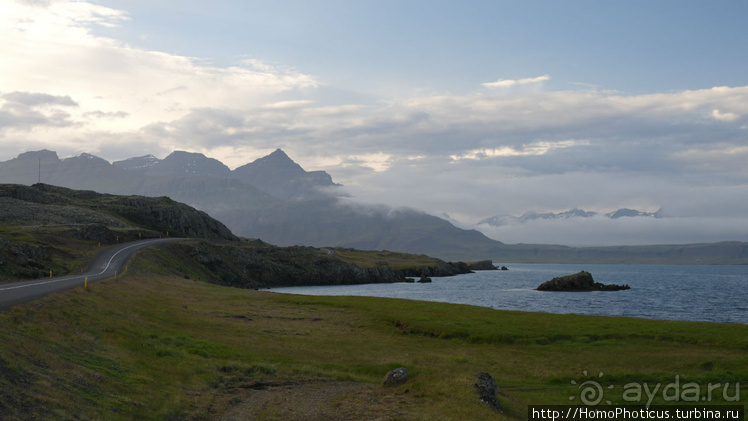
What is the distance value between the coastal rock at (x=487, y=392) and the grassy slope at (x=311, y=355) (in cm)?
61

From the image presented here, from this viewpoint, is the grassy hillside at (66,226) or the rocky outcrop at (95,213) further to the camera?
the rocky outcrop at (95,213)

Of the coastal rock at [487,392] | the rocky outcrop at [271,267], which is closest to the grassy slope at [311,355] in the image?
the coastal rock at [487,392]

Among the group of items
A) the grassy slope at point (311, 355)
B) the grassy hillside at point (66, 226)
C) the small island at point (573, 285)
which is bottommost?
the small island at point (573, 285)

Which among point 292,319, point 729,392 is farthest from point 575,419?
point 292,319

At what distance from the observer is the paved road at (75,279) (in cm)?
4028

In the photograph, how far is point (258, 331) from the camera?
51.1m

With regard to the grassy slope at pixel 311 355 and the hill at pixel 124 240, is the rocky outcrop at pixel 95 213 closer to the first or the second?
the hill at pixel 124 240

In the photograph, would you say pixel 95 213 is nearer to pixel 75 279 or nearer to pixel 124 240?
pixel 124 240

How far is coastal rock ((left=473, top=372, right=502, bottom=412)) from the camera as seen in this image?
86.6ft

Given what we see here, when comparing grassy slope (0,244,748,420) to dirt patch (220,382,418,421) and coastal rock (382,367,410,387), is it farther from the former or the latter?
coastal rock (382,367,410,387)

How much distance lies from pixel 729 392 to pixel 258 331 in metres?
38.9

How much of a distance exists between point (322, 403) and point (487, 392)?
8819 millimetres

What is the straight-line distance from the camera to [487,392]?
2709 cm

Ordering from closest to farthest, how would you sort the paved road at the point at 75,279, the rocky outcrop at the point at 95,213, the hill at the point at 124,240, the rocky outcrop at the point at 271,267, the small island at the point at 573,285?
the paved road at the point at 75,279
the hill at the point at 124,240
the rocky outcrop at the point at 95,213
the rocky outcrop at the point at 271,267
the small island at the point at 573,285
